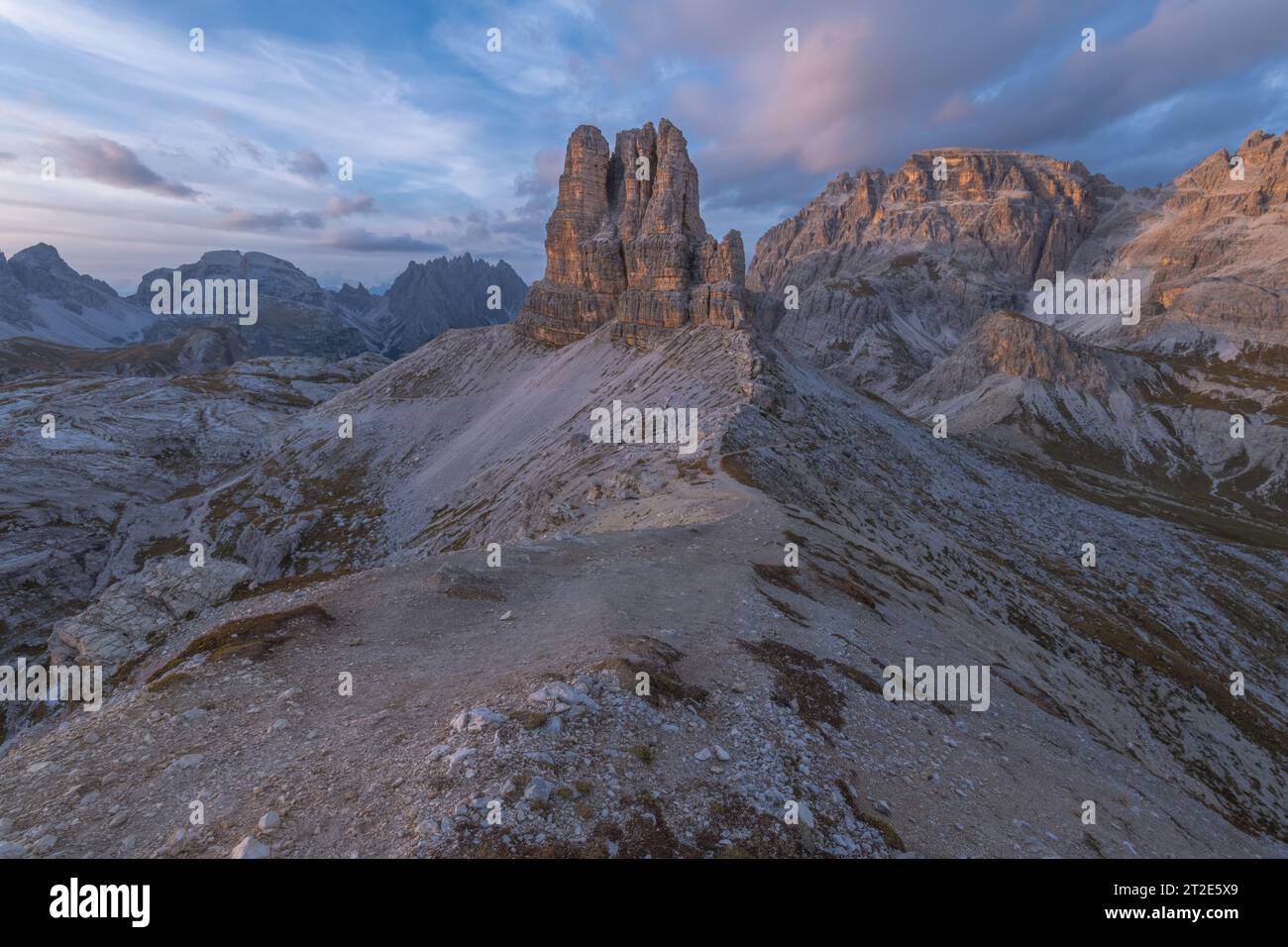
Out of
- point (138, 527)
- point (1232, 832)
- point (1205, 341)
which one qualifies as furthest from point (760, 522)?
point (1205, 341)

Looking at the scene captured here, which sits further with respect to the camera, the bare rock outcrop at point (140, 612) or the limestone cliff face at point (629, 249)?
the limestone cliff face at point (629, 249)

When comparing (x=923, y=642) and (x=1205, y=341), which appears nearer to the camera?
(x=923, y=642)

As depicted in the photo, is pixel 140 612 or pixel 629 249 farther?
pixel 629 249

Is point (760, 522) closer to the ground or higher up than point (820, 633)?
higher up

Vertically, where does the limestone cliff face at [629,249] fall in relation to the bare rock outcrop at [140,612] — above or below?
above

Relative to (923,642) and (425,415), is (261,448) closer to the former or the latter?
(425,415)

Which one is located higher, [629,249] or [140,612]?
[629,249]

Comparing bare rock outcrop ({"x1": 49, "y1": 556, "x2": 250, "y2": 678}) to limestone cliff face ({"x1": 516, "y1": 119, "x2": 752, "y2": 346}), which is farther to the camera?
limestone cliff face ({"x1": 516, "y1": 119, "x2": 752, "y2": 346})

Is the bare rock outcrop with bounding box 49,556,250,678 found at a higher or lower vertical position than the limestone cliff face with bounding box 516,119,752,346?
lower
